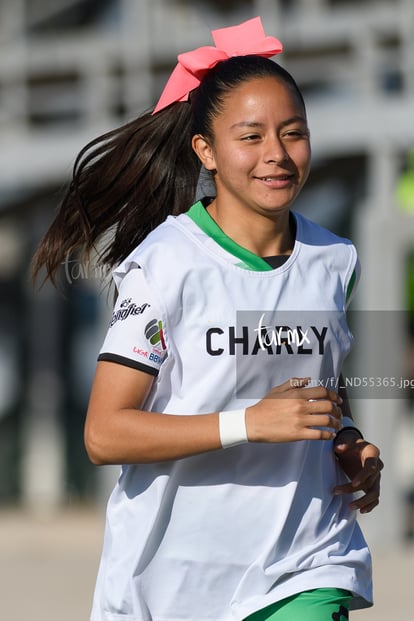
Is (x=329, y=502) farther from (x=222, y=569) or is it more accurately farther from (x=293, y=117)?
(x=293, y=117)

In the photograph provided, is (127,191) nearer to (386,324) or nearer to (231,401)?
(231,401)

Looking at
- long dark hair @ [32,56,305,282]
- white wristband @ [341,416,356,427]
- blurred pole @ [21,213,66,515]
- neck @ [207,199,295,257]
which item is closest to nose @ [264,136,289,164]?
neck @ [207,199,295,257]

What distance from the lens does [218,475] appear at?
2.91 m

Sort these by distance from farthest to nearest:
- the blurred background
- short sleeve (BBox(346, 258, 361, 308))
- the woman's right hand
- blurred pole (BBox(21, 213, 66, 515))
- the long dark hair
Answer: blurred pole (BBox(21, 213, 66, 515)) → the blurred background → the long dark hair → short sleeve (BBox(346, 258, 361, 308)) → the woman's right hand

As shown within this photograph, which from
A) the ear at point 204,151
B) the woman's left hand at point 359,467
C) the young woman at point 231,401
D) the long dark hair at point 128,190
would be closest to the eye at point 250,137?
the young woman at point 231,401

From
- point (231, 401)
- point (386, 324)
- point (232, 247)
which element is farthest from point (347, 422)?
point (386, 324)

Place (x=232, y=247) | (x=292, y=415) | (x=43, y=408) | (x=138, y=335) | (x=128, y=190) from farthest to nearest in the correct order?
(x=43, y=408) → (x=128, y=190) → (x=232, y=247) → (x=138, y=335) → (x=292, y=415)

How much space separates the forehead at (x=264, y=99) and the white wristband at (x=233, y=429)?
0.64m

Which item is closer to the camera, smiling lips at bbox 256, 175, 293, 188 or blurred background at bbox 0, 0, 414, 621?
smiling lips at bbox 256, 175, 293, 188

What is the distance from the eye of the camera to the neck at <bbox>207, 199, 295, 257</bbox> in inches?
119

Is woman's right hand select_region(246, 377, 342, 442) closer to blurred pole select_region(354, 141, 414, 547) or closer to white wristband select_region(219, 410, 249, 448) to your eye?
white wristband select_region(219, 410, 249, 448)

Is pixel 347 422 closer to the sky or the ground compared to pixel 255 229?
closer to the ground

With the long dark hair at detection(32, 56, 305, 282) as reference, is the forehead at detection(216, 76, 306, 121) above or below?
above

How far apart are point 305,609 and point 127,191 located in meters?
1.13
